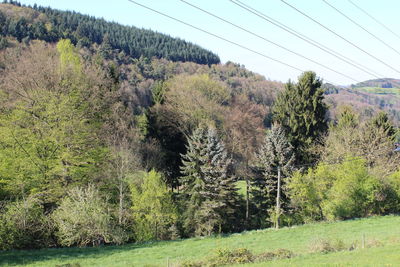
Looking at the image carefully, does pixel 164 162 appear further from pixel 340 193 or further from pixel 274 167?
pixel 340 193

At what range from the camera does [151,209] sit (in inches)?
1155

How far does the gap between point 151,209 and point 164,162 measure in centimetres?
1152

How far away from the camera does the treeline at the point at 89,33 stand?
103 meters

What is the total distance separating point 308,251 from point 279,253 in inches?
73.0

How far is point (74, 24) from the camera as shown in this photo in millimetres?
148250

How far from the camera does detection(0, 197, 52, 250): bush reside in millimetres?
23344

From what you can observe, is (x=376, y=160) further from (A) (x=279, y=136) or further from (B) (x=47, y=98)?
(B) (x=47, y=98)

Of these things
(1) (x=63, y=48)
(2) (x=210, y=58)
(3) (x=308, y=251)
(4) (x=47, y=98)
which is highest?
(2) (x=210, y=58)

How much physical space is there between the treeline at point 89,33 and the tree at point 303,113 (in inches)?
3052

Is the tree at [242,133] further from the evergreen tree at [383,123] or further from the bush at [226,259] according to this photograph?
the bush at [226,259]

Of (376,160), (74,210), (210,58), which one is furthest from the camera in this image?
(210,58)

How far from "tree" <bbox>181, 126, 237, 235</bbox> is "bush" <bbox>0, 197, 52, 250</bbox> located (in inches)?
453

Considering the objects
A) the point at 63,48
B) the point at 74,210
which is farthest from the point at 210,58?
the point at 74,210

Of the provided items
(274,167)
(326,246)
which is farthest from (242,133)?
(326,246)
